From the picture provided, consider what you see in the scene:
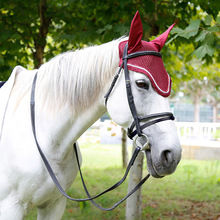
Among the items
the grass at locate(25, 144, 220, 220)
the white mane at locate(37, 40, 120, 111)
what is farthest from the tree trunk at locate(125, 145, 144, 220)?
the white mane at locate(37, 40, 120, 111)

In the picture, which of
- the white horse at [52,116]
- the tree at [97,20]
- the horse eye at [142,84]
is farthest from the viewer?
the tree at [97,20]

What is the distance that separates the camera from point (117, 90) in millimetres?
1983

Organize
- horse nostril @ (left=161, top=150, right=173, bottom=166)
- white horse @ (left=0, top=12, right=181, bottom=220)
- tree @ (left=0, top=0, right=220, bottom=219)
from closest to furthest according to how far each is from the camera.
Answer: horse nostril @ (left=161, top=150, right=173, bottom=166) → white horse @ (left=0, top=12, right=181, bottom=220) → tree @ (left=0, top=0, right=220, bottom=219)

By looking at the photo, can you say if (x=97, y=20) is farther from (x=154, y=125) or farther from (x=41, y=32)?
(x=154, y=125)

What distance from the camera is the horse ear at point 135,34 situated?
1854 millimetres

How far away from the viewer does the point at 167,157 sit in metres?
1.78

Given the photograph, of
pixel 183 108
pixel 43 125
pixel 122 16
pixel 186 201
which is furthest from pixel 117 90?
pixel 183 108

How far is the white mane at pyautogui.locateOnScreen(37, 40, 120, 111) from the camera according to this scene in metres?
2.09

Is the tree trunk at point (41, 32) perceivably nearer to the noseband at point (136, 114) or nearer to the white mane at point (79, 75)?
the white mane at point (79, 75)

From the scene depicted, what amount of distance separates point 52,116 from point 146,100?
732 millimetres

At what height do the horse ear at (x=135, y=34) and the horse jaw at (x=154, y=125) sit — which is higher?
the horse ear at (x=135, y=34)

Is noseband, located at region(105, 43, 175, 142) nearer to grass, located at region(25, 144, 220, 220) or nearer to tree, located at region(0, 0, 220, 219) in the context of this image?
tree, located at region(0, 0, 220, 219)

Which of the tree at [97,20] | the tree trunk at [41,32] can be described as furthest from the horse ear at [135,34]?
the tree trunk at [41,32]

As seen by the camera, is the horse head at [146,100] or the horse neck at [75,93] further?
the horse neck at [75,93]
